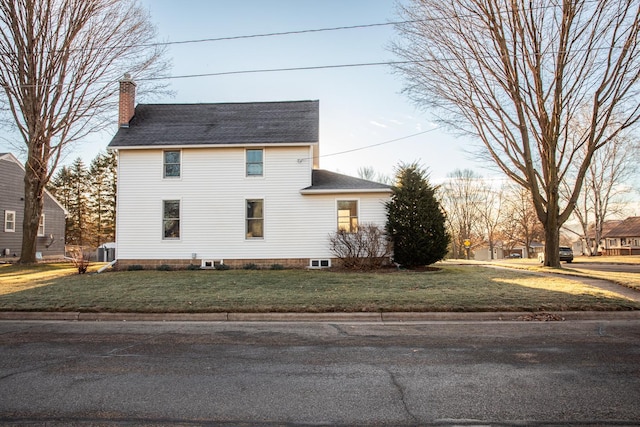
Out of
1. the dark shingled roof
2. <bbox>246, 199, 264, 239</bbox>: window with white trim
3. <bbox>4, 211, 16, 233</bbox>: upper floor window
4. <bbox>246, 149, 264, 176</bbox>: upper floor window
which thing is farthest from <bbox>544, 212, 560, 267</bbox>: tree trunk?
<bbox>4, 211, 16, 233</bbox>: upper floor window

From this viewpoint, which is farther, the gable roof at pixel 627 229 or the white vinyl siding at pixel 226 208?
the gable roof at pixel 627 229

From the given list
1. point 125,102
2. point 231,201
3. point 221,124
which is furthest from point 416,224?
point 125,102

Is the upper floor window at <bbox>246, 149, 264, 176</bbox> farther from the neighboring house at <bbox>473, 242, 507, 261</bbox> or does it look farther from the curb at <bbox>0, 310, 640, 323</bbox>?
the neighboring house at <bbox>473, 242, 507, 261</bbox>

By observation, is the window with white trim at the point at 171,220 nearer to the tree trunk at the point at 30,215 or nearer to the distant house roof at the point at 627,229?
the tree trunk at the point at 30,215

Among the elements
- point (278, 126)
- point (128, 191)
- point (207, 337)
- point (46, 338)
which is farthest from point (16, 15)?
point (207, 337)

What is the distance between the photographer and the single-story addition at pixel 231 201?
59.2 feet

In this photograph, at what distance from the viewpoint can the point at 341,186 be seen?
18047 millimetres

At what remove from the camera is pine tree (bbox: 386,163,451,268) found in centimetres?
1631

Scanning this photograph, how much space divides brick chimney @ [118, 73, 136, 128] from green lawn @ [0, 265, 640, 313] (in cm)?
904

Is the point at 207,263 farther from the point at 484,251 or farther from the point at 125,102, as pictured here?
the point at 484,251

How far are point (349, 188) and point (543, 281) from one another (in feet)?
26.9

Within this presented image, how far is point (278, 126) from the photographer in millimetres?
19375

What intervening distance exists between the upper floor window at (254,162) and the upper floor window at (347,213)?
390 cm

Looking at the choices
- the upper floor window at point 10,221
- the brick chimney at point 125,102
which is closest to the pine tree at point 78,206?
the upper floor window at point 10,221
